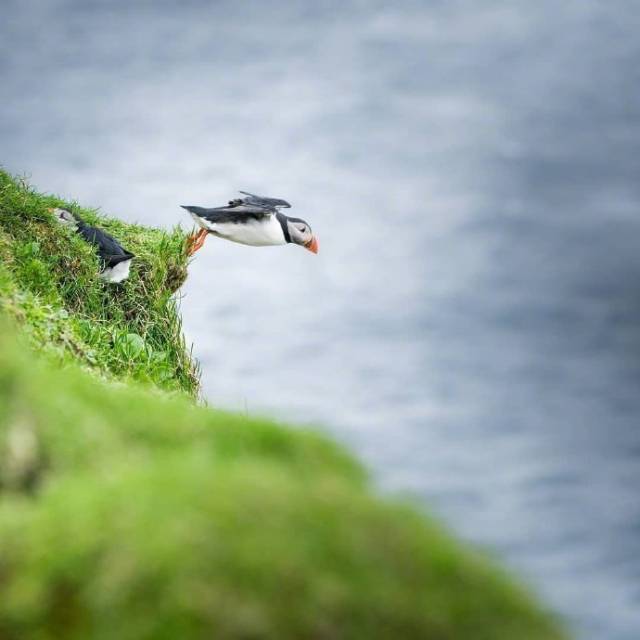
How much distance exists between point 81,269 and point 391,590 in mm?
7648

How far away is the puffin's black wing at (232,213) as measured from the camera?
12.4m

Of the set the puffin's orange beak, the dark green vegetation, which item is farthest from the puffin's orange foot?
the dark green vegetation

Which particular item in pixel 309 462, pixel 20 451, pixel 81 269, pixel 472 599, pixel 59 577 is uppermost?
pixel 81 269

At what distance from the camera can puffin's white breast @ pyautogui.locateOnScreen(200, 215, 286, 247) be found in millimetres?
12469

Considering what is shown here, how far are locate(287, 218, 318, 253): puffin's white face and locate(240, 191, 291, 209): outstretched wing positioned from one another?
57cm

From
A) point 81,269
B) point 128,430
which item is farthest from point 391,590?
point 81,269

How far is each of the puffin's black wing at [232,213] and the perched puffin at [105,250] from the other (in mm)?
1554

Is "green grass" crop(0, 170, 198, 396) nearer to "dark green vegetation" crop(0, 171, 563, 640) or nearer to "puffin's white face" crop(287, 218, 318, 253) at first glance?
"puffin's white face" crop(287, 218, 318, 253)

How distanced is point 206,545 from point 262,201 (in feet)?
32.0

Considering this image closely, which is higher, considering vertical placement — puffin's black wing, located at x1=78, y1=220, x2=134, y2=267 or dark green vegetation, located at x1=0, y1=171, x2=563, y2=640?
puffin's black wing, located at x1=78, y1=220, x2=134, y2=267

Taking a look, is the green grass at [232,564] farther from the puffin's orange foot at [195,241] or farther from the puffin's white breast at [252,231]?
the puffin's white breast at [252,231]

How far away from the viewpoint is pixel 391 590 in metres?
3.31

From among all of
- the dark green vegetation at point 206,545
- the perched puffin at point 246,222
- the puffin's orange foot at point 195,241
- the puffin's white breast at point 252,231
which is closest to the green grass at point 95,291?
the puffin's orange foot at point 195,241

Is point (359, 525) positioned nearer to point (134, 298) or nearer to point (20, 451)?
point (20, 451)
